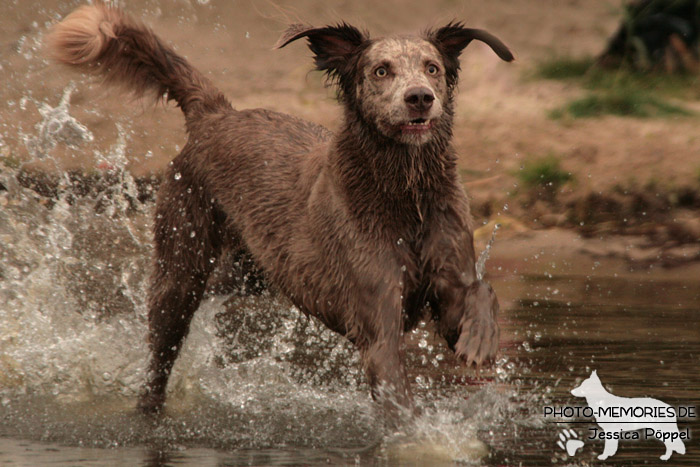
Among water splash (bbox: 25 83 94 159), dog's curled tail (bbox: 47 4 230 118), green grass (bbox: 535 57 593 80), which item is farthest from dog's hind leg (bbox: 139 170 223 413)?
green grass (bbox: 535 57 593 80)

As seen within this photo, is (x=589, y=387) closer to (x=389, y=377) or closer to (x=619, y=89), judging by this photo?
(x=389, y=377)

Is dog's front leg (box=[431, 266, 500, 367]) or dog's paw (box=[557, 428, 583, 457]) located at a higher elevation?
dog's front leg (box=[431, 266, 500, 367])

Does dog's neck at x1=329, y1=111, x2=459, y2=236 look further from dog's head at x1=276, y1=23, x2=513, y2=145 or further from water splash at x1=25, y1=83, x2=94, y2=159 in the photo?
water splash at x1=25, y1=83, x2=94, y2=159

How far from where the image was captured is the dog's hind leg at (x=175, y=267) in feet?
20.3

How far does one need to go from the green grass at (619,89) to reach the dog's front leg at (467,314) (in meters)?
6.91

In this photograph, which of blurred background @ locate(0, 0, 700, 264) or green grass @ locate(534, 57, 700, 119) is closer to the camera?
blurred background @ locate(0, 0, 700, 264)

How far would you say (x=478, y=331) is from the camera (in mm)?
4953

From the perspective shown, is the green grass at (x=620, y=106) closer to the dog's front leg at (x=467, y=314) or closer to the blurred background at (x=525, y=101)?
the blurred background at (x=525, y=101)

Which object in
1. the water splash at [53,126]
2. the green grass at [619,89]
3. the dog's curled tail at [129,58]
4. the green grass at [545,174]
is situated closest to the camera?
the dog's curled tail at [129,58]

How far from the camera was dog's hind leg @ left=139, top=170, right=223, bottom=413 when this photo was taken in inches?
243

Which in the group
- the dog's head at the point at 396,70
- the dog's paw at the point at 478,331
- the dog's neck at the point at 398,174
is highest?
the dog's head at the point at 396,70

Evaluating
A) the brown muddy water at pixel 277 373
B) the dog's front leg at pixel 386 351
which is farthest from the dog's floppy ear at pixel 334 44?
the brown muddy water at pixel 277 373

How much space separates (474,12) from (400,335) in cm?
1035

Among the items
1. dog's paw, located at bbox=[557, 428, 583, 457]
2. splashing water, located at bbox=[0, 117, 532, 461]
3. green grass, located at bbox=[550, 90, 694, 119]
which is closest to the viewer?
dog's paw, located at bbox=[557, 428, 583, 457]
